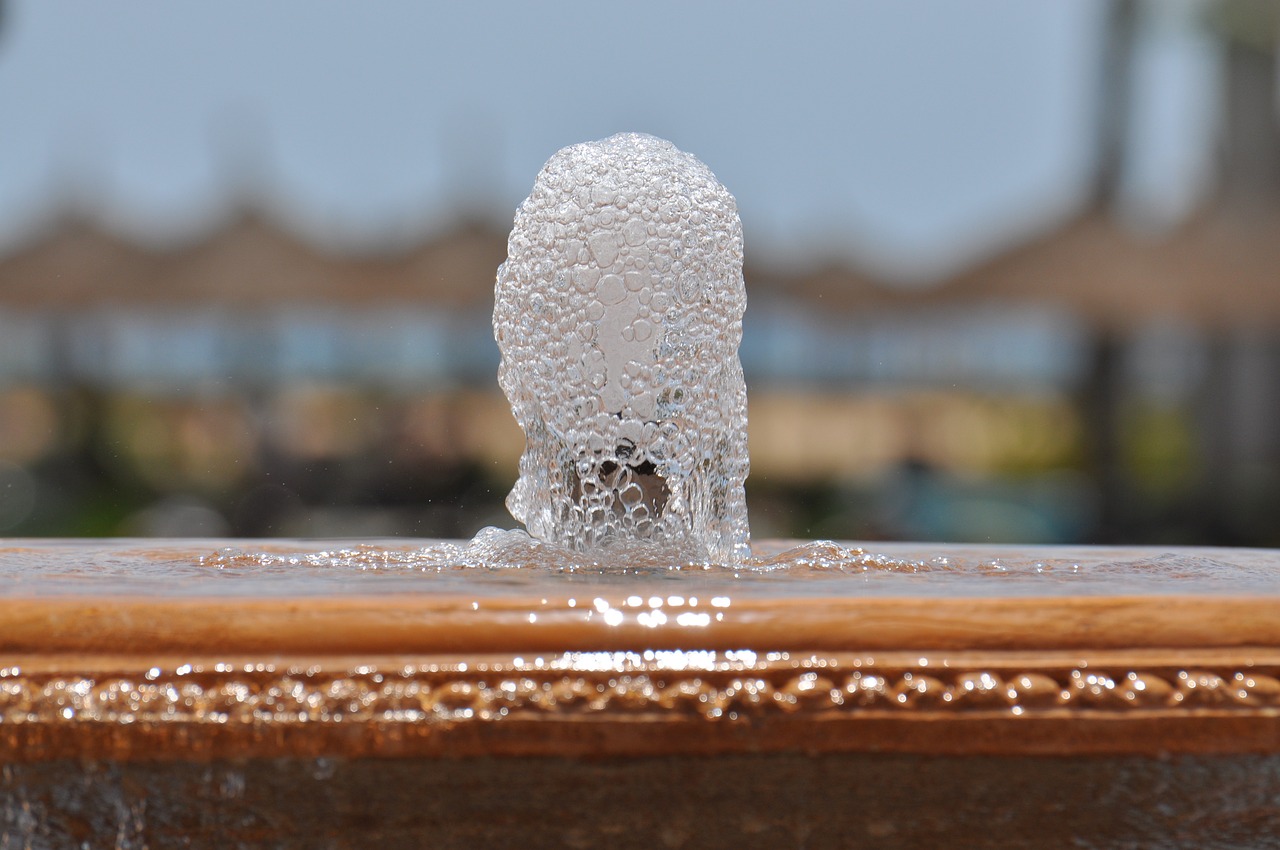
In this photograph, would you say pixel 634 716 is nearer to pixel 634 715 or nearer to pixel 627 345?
pixel 634 715

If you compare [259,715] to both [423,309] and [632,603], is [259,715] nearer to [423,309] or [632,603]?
[632,603]

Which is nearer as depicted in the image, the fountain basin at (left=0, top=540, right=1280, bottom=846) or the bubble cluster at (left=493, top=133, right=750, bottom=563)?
the fountain basin at (left=0, top=540, right=1280, bottom=846)

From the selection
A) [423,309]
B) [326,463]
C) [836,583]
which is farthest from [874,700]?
[326,463]

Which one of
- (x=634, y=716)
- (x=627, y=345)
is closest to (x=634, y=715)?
(x=634, y=716)

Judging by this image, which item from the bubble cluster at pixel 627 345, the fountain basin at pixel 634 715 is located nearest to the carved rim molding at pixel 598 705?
the fountain basin at pixel 634 715

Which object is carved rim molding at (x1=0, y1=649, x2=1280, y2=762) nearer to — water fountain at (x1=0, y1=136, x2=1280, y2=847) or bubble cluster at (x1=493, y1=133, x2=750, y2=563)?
water fountain at (x1=0, y1=136, x2=1280, y2=847)

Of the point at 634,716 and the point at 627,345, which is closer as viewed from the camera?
the point at 634,716

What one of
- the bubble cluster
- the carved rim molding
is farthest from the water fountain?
the bubble cluster
